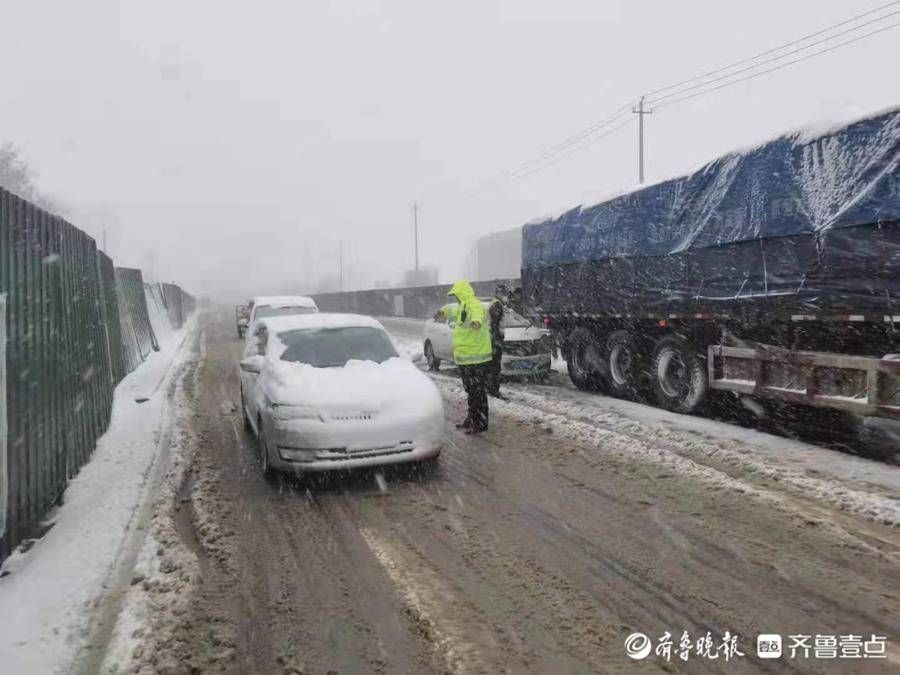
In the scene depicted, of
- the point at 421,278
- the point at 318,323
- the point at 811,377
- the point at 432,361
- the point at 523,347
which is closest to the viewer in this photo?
the point at 811,377

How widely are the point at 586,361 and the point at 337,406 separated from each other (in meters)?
6.77

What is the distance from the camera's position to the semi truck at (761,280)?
6211mm

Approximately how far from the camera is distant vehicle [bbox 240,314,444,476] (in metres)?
5.60

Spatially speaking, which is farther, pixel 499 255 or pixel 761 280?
pixel 499 255

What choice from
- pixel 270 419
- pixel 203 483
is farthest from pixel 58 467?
pixel 270 419

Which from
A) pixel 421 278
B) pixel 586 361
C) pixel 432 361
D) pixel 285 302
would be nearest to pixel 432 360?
pixel 432 361

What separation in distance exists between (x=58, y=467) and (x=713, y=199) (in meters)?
7.72

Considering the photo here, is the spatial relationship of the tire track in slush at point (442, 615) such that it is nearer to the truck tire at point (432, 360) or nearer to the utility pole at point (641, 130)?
the truck tire at point (432, 360)

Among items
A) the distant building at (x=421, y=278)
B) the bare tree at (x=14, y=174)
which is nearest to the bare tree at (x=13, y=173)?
the bare tree at (x=14, y=174)

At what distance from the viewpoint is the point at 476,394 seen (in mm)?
7816

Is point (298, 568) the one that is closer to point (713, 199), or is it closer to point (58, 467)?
point (58, 467)

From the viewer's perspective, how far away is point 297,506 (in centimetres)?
530

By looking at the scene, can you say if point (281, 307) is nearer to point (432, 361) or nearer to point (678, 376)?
point (432, 361)

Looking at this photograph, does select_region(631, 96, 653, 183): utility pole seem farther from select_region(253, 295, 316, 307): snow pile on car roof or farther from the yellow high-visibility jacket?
the yellow high-visibility jacket
